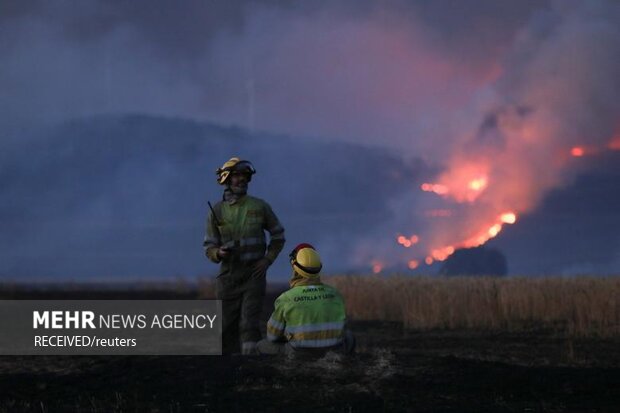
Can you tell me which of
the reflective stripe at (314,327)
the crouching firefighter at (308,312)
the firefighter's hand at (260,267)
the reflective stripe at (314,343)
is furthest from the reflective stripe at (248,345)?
the reflective stripe at (314,327)

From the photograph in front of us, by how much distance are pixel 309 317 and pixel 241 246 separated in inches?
65.9

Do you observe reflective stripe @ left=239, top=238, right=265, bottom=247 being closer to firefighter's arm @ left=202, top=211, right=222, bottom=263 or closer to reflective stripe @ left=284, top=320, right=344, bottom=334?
firefighter's arm @ left=202, top=211, right=222, bottom=263

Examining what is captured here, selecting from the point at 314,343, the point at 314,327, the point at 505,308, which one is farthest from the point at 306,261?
the point at 505,308

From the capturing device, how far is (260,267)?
913 cm

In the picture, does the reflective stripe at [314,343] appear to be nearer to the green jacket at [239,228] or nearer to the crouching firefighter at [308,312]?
the crouching firefighter at [308,312]

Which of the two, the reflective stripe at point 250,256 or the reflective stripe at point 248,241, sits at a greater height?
the reflective stripe at point 248,241

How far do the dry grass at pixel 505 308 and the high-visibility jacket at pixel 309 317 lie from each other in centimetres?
992

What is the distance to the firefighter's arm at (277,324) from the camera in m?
7.70

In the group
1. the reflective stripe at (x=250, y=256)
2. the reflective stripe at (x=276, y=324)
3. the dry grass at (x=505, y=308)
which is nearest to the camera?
the reflective stripe at (x=276, y=324)

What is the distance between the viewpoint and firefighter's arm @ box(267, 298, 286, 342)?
7703 mm

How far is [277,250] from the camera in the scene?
30.2 feet

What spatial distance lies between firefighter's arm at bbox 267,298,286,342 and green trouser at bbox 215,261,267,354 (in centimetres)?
107

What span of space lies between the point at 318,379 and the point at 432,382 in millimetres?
1151

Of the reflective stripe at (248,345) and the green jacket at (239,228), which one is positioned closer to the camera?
the green jacket at (239,228)
